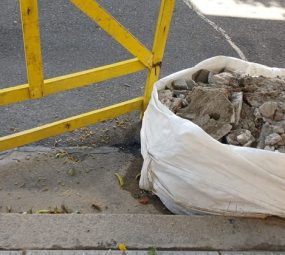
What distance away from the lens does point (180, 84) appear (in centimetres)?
297

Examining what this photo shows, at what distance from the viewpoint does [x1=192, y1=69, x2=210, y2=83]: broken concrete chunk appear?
10.1ft

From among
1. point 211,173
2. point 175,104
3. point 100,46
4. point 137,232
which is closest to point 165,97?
point 175,104

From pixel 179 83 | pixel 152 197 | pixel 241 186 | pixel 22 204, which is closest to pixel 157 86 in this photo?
pixel 179 83

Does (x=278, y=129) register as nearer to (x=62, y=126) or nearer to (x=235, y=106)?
(x=235, y=106)

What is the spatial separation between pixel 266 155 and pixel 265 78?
2.79 feet

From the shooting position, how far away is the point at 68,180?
2852 mm

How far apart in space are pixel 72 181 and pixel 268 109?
121cm

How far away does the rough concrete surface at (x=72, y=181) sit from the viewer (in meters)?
2.65

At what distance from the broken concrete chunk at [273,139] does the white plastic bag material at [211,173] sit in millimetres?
228

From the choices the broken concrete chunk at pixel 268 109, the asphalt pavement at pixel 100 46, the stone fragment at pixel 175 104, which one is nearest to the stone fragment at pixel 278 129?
the broken concrete chunk at pixel 268 109

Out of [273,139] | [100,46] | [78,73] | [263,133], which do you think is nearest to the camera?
[273,139]

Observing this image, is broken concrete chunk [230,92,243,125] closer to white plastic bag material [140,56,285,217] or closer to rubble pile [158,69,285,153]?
rubble pile [158,69,285,153]

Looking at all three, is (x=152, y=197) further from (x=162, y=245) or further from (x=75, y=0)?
(x=75, y=0)

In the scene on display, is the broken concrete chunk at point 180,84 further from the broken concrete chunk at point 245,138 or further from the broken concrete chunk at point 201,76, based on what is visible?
the broken concrete chunk at point 245,138
